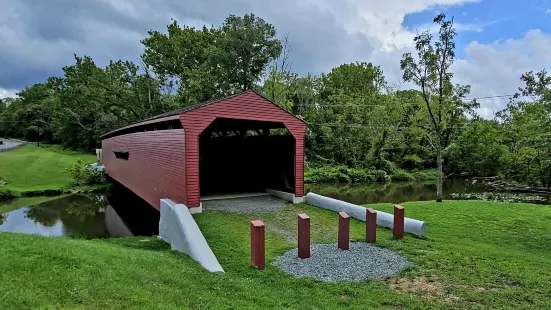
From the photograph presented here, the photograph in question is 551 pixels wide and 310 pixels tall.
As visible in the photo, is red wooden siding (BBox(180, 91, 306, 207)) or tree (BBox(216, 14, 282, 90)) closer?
red wooden siding (BBox(180, 91, 306, 207))

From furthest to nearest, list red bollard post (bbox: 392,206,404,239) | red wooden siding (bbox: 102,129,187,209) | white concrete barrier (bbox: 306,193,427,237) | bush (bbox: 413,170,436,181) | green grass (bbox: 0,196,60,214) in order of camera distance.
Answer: bush (bbox: 413,170,436,181) < green grass (bbox: 0,196,60,214) < red wooden siding (bbox: 102,129,187,209) < white concrete barrier (bbox: 306,193,427,237) < red bollard post (bbox: 392,206,404,239)

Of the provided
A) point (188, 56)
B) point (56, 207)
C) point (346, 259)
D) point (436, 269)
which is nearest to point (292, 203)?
point (346, 259)

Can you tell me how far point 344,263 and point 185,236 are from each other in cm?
289

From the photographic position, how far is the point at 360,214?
8.57 m

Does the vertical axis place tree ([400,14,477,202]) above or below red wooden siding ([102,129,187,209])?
above

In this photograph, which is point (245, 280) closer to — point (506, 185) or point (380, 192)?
point (380, 192)

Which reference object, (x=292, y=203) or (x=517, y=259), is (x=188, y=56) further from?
(x=517, y=259)

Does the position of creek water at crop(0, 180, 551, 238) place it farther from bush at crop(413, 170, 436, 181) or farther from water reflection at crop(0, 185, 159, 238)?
bush at crop(413, 170, 436, 181)

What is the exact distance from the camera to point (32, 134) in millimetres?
51062

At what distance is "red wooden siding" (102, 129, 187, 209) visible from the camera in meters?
9.13

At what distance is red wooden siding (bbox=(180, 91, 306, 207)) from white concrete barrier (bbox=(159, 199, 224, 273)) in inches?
35.0

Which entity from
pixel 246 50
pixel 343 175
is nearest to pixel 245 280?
pixel 246 50

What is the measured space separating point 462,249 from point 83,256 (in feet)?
20.5

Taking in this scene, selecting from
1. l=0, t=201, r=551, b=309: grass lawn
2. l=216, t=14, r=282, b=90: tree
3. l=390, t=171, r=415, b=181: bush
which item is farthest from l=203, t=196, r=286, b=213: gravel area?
l=390, t=171, r=415, b=181: bush
